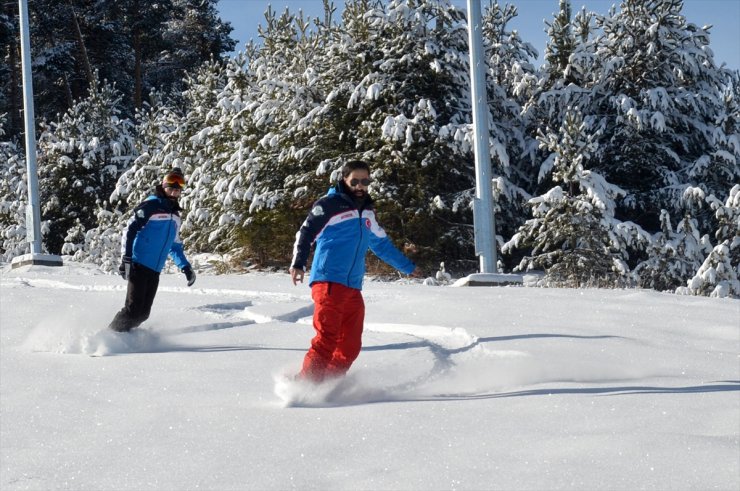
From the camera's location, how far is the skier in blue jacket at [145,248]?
7.25 metres

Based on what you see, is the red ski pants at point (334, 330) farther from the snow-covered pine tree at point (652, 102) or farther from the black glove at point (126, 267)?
the snow-covered pine tree at point (652, 102)

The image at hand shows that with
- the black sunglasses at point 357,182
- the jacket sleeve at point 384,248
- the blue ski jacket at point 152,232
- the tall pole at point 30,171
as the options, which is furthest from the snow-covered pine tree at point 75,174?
the black sunglasses at point 357,182

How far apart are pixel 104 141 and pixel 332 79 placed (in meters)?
11.0

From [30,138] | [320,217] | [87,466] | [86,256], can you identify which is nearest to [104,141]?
[86,256]

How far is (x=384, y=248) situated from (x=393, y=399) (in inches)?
52.8

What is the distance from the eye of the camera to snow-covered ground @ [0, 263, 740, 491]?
11.1ft

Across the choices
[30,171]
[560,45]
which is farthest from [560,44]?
[30,171]

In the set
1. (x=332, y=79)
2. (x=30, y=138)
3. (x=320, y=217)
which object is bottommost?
(x=320, y=217)

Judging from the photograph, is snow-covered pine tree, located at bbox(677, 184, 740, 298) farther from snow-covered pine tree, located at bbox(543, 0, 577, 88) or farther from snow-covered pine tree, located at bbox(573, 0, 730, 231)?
snow-covered pine tree, located at bbox(543, 0, 577, 88)

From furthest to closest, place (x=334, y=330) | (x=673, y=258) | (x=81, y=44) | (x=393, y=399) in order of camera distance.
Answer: (x=81, y=44)
(x=673, y=258)
(x=334, y=330)
(x=393, y=399)

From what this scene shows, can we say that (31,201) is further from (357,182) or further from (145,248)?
(357,182)

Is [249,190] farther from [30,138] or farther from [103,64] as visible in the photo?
[103,64]

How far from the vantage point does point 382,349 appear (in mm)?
6512

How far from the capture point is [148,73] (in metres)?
40.2
